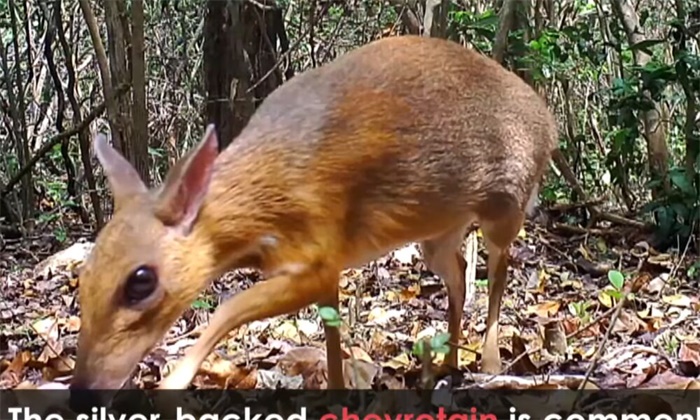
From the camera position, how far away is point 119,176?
3705mm

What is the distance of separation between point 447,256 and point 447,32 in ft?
10.3

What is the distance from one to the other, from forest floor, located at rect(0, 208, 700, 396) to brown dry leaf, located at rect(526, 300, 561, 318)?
0.02 meters

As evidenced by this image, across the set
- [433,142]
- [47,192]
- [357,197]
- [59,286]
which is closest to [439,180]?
[433,142]

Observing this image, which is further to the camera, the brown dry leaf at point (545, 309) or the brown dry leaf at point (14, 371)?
the brown dry leaf at point (545, 309)

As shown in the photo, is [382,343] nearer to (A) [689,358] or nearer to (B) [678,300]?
(A) [689,358]

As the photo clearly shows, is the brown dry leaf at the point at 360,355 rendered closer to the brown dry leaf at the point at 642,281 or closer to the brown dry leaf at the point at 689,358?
the brown dry leaf at the point at 689,358

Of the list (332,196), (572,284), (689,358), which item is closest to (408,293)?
(572,284)

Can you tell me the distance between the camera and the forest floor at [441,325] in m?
4.42

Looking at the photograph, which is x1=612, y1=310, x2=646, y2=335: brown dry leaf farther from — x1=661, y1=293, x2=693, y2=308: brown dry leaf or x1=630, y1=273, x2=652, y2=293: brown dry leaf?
x1=630, y1=273, x2=652, y2=293: brown dry leaf

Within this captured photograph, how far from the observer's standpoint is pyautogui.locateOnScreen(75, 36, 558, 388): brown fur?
11.2 ft

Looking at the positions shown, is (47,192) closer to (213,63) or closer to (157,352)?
(213,63)

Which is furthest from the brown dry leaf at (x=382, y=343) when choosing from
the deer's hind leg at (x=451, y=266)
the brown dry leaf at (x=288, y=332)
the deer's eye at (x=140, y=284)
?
the deer's eye at (x=140, y=284)

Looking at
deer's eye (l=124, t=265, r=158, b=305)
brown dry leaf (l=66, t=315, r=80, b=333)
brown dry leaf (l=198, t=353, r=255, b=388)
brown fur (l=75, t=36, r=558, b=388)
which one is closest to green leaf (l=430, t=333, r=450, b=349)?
brown fur (l=75, t=36, r=558, b=388)

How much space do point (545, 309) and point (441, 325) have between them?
59 cm
